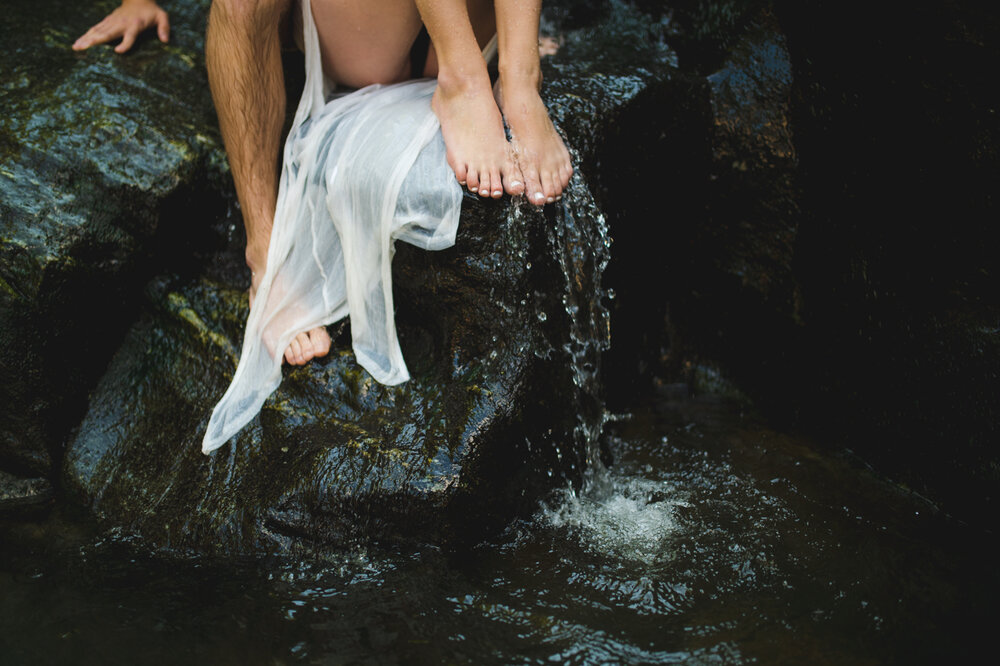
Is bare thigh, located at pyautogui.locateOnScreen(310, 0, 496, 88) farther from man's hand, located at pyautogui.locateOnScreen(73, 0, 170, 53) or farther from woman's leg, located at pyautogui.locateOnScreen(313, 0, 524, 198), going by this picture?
man's hand, located at pyautogui.locateOnScreen(73, 0, 170, 53)

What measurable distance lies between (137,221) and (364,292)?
0.83 meters

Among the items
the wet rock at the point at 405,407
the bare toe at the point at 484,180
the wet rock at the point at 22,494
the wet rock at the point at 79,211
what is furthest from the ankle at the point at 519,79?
A: the wet rock at the point at 22,494

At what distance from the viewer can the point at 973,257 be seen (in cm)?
234

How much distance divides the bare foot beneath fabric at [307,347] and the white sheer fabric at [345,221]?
0.08ft

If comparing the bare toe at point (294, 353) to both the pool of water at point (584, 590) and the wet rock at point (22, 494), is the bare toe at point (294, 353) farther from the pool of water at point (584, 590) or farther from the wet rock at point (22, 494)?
the wet rock at point (22, 494)

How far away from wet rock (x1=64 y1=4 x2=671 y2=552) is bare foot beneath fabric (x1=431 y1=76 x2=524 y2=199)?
0.23 feet

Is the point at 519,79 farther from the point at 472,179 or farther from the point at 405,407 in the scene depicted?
the point at 405,407

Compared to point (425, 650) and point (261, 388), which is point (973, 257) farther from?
point (261, 388)

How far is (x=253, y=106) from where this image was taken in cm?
255

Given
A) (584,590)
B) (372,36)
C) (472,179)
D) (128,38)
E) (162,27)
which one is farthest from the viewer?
(162,27)

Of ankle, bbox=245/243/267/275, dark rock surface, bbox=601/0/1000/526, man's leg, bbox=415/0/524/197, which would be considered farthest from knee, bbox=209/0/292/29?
dark rock surface, bbox=601/0/1000/526

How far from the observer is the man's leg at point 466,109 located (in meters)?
2.30

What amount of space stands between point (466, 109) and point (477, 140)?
0.12m

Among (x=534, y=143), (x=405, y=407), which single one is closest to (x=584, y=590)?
(x=405, y=407)
